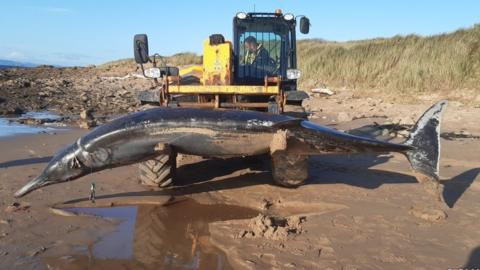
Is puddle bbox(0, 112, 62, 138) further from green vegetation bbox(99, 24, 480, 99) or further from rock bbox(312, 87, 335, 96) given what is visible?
green vegetation bbox(99, 24, 480, 99)

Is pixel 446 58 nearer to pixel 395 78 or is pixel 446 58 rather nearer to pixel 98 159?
pixel 395 78

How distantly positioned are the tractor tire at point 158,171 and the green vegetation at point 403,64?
43.2ft

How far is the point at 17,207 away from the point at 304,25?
5.70m

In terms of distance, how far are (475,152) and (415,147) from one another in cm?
430

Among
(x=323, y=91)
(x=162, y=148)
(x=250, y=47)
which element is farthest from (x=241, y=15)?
(x=323, y=91)

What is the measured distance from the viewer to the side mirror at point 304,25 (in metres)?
8.60

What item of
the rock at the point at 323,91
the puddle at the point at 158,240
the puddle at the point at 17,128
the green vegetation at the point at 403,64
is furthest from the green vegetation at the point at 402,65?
the puddle at the point at 158,240

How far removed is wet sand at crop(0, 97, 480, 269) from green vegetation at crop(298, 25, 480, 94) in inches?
390

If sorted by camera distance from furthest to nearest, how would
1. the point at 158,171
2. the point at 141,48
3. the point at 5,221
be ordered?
the point at 141,48, the point at 158,171, the point at 5,221

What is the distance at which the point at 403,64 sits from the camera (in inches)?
762

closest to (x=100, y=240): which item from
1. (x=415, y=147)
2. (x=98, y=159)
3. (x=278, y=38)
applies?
(x=98, y=159)

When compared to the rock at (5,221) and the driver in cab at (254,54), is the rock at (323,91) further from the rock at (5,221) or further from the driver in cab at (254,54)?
the rock at (5,221)

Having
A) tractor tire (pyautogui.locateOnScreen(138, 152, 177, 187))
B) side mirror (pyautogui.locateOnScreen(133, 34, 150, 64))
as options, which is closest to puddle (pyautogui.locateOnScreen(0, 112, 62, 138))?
side mirror (pyautogui.locateOnScreen(133, 34, 150, 64))

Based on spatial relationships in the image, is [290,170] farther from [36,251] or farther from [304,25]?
[304,25]
